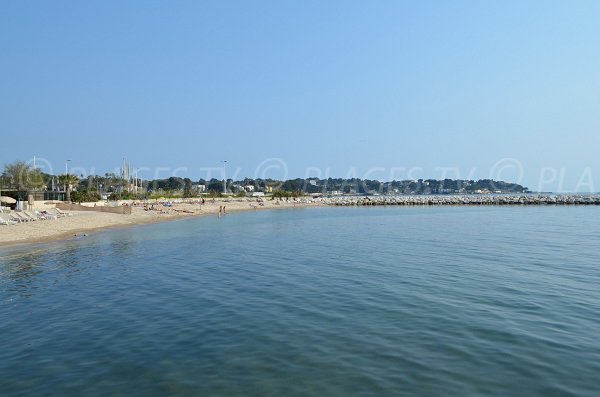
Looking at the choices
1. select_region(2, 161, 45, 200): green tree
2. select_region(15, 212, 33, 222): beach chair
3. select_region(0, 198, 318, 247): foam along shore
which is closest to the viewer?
select_region(0, 198, 318, 247): foam along shore

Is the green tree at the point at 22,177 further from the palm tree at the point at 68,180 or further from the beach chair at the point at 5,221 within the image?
the beach chair at the point at 5,221

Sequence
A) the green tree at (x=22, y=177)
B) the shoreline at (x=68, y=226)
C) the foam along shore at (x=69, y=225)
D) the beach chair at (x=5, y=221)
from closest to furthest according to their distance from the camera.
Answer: the shoreline at (x=68, y=226)
the foam along shore at (x=69, y=225)
the beach chair at (x=5, y=221)
the green tree at (x=22, y=177)

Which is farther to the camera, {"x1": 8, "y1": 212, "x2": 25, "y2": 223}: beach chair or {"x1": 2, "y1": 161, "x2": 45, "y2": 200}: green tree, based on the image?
{"x1": 2, "y1": 161, "x2": 45, "y2": 200}: green tree

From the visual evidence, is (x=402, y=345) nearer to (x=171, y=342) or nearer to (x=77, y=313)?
(x=171, y=342)

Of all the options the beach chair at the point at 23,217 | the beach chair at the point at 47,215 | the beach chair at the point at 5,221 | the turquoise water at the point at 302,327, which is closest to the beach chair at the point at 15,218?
the beach chair at the point at 23,217

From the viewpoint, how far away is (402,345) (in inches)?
408

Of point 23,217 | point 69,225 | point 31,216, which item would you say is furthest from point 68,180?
point 69,225

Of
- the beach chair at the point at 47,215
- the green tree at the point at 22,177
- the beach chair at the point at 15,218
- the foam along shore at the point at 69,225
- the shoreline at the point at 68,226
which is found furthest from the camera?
the green tree at the point at 22,177

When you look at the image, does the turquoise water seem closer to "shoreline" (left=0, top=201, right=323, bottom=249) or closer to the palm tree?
"shoreline" (left=0, top=201, right=323, bottom=249)

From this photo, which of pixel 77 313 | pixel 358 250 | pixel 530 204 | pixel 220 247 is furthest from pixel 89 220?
pixel 530 204

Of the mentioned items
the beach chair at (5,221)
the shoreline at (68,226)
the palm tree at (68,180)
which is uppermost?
the palm tree at (68,180)

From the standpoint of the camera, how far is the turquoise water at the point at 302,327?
333 inches

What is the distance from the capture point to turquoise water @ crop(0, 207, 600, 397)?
8.46 metres

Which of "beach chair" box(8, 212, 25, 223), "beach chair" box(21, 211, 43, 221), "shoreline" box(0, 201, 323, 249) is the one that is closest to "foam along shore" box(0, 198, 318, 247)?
"shoreline" box(0, 201, 323, 249)
